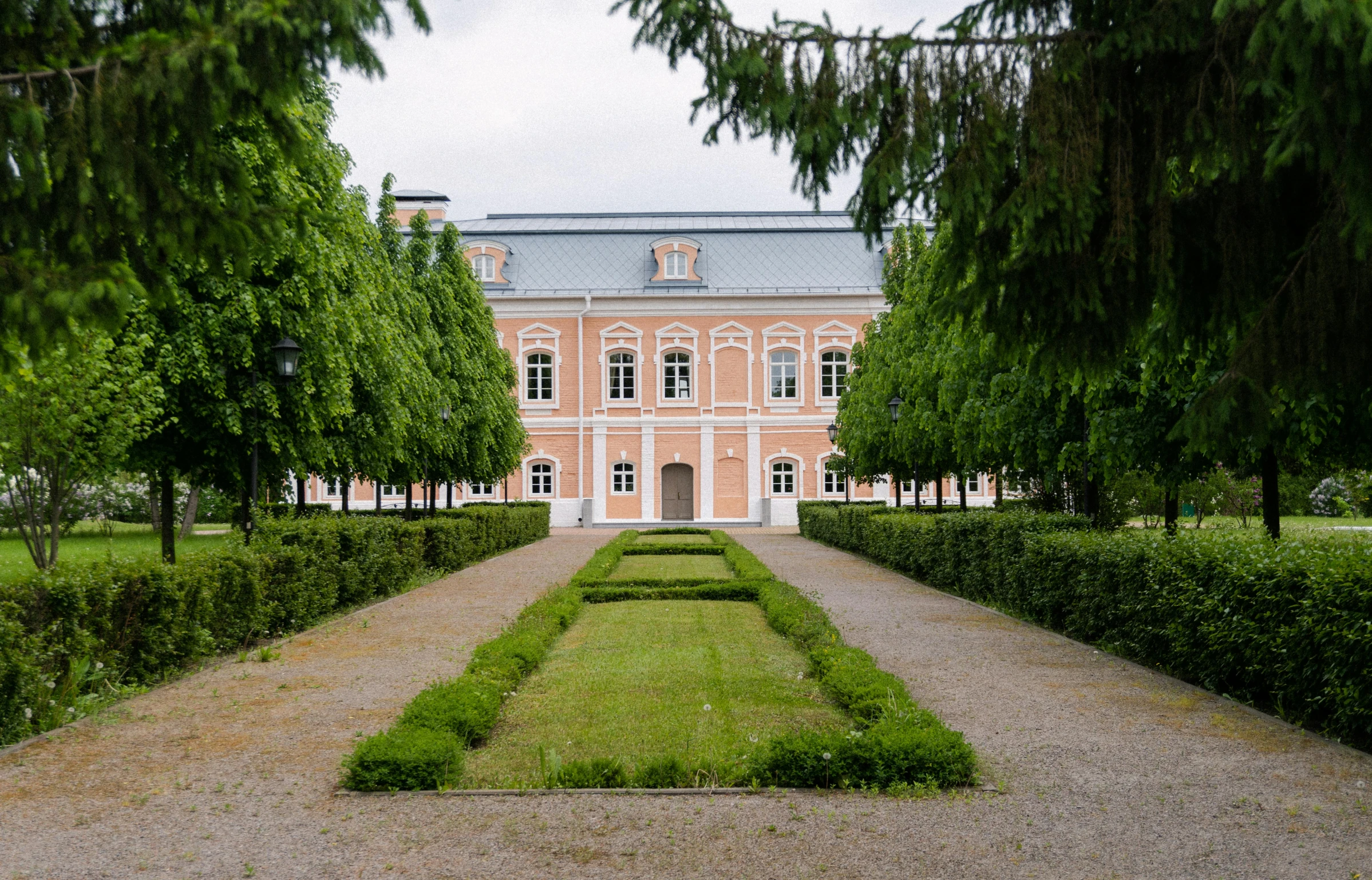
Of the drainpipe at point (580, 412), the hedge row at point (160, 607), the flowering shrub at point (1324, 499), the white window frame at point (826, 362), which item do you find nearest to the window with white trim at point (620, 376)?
the drainpipe at point (580, 412)

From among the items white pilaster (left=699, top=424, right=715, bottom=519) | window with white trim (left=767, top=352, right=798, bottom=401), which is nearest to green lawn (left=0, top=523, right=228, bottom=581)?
white pilaster (left=699, top=424, right=715, bottom=519)

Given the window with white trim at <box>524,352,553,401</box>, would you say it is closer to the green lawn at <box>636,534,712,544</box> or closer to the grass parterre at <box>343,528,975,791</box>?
the green lawn at <box>636,534,712,544</box>

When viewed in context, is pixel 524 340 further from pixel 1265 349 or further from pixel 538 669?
pixel 1265 349

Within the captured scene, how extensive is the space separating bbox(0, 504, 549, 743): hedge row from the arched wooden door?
25.6 m

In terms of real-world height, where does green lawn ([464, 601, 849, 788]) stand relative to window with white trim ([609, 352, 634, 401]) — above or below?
below

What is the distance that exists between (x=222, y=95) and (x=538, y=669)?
559 centimetres

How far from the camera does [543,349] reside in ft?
127

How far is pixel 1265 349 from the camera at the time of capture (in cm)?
435

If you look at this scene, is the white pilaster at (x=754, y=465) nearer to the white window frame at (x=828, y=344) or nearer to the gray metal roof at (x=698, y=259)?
the white window frame at (x=828, y=344)

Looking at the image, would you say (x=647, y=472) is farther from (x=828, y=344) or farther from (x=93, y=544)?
(x=93, y=544)

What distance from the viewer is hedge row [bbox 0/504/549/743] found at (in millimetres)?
6188

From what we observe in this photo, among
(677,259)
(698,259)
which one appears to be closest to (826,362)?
(698,259)

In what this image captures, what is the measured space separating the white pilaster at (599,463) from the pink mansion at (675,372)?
64mm

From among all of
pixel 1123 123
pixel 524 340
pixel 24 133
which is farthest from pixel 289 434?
pixel 524 340
